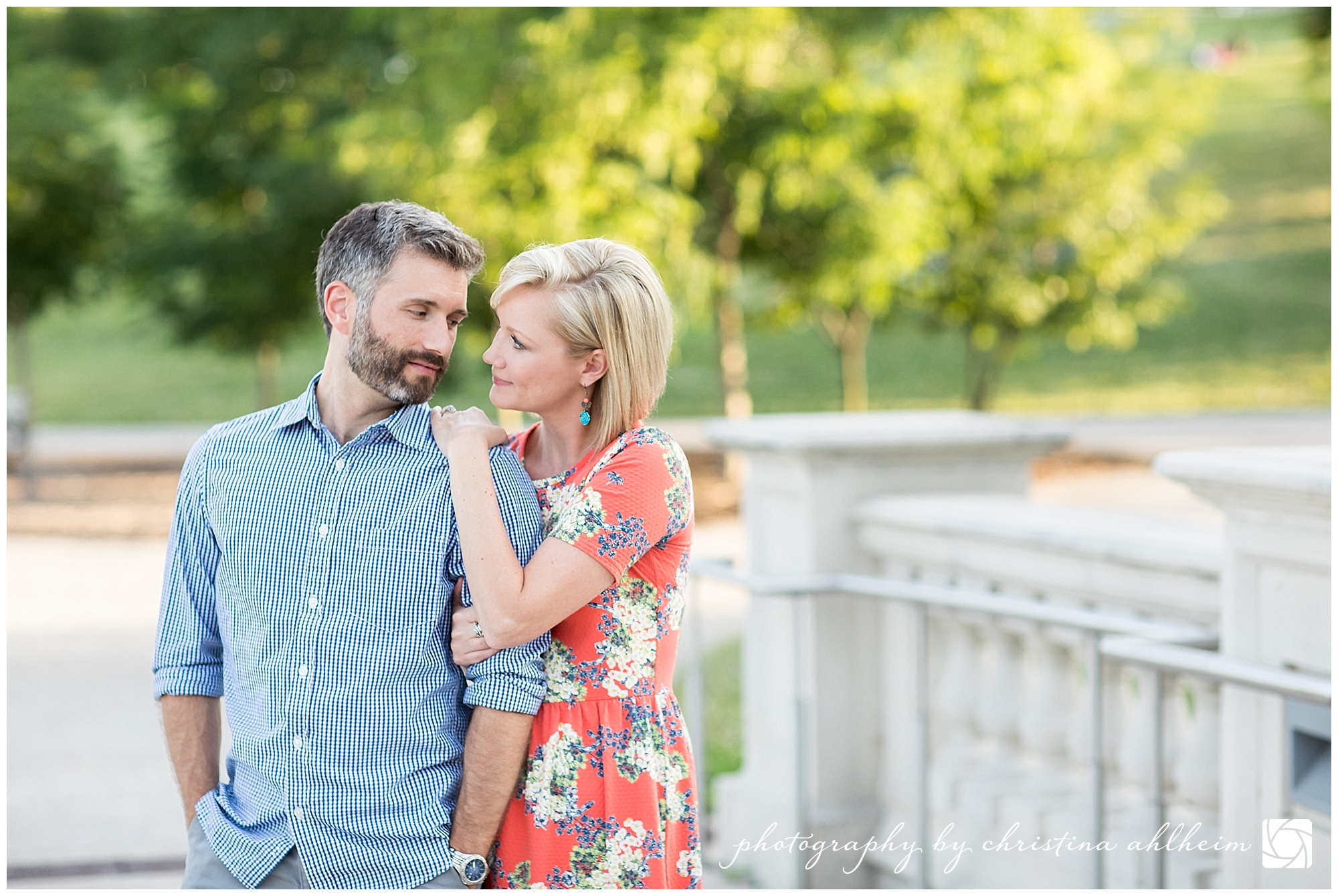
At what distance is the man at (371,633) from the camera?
2064 mm

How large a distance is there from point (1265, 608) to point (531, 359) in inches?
66.3

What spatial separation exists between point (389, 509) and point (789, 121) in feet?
37.3

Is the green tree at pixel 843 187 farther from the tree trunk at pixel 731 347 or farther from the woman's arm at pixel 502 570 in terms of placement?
the woman's arm at pixel 502 570

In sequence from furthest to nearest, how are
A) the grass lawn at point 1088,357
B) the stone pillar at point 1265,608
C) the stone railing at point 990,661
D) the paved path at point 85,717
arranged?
the grass lawn at point 1088,357 → the paved path at point 85,717 → the stone railing at point 990,661 → the stone pillar at point 1265,608

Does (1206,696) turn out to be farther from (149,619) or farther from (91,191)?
(91,191)

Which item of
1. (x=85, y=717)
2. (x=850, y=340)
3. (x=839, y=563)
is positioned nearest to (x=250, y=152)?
(x=850, y=340)

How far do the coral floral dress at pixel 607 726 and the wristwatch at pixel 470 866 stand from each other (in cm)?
5

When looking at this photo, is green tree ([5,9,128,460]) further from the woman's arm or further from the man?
the woman's arm

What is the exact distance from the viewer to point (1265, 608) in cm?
283

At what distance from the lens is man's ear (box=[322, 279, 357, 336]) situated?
2104 mm

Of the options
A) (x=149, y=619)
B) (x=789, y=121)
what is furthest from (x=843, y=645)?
(x=789, y=121)

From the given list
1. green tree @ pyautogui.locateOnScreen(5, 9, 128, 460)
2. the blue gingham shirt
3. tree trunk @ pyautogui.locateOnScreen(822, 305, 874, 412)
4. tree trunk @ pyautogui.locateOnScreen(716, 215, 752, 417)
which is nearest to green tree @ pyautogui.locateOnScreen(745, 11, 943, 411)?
tree trunk @ pyautogui.locateOnScreen(716, 215, 752, 417)

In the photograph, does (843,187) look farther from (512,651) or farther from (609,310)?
(512,651)

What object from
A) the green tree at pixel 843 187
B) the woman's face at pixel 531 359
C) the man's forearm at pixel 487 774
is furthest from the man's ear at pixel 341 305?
the green tree at pixel 843 187
